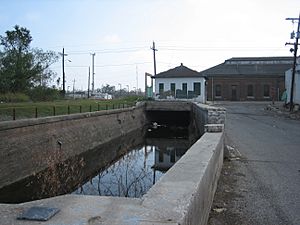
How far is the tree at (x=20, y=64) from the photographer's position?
110 ft

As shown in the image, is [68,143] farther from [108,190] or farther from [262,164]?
[262,164]

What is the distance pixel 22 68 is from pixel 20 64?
405 mm

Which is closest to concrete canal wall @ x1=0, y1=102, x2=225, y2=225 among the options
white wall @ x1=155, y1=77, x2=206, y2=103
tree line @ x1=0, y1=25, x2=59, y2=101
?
tree line @ x1=0, y1=25, x2=59, y2=101

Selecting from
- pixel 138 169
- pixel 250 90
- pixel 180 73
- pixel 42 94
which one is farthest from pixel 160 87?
pixel 138 169

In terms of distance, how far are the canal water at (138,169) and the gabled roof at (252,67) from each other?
37410mm

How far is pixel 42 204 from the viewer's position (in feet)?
11.8

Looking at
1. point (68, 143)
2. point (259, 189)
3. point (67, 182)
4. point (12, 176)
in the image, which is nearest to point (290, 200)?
point (259, 189)

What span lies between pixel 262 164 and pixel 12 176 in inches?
358

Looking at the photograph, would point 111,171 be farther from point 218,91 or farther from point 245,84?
point 245,84

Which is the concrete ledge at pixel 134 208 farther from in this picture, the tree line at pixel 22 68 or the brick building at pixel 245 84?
the brick building at pixel 245 84

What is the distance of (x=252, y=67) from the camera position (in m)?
69.1

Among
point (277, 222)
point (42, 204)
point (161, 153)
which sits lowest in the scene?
point (161, 153)

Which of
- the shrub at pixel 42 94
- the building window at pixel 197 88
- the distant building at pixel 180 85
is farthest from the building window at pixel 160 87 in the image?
the shrub at pixel 42 94

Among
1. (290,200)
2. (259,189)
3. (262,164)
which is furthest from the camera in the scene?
(262,164)
